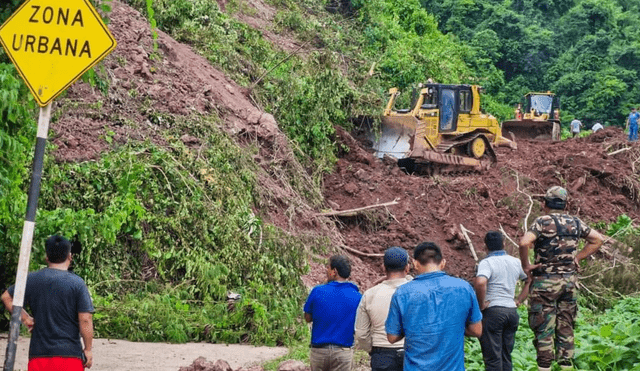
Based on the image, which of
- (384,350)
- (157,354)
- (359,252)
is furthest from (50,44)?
(359,252)

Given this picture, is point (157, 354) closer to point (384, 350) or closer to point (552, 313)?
point (552, 313)

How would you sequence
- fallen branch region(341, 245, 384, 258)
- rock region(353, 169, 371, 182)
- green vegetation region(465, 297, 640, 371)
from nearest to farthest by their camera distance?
green vegetation region(465, 297, 640, 371)
fallen branch region(341, 245, 384, 258)
rock region(353, 169, 371, 182)

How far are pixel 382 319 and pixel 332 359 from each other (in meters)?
0.99

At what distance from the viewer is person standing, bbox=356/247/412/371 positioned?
21.9 ft

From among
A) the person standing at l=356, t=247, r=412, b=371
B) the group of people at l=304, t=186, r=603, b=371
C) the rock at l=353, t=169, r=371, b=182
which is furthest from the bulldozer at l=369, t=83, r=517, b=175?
the person standing at l=356, t=247, r=412, b=371

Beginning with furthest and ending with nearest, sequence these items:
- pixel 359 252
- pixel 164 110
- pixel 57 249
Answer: pixel 359 252
pixel 164 110
pixel 57 249

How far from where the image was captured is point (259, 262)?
14.5m

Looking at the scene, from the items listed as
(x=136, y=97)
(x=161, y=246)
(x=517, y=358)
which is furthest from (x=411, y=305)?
(x=136, y=97)

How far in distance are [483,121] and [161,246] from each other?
14.8 metres

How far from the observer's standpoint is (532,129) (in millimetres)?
35438

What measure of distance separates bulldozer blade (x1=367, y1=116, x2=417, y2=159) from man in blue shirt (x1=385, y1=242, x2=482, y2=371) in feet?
58.8

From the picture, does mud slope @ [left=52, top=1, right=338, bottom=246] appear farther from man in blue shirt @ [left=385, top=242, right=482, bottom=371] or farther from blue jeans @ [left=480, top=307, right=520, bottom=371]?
man in blue shirt @ [left=385, top=242, right=482, bottom=371]

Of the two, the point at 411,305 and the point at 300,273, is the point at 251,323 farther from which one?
the point at 411,305

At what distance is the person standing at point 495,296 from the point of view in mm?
8641
